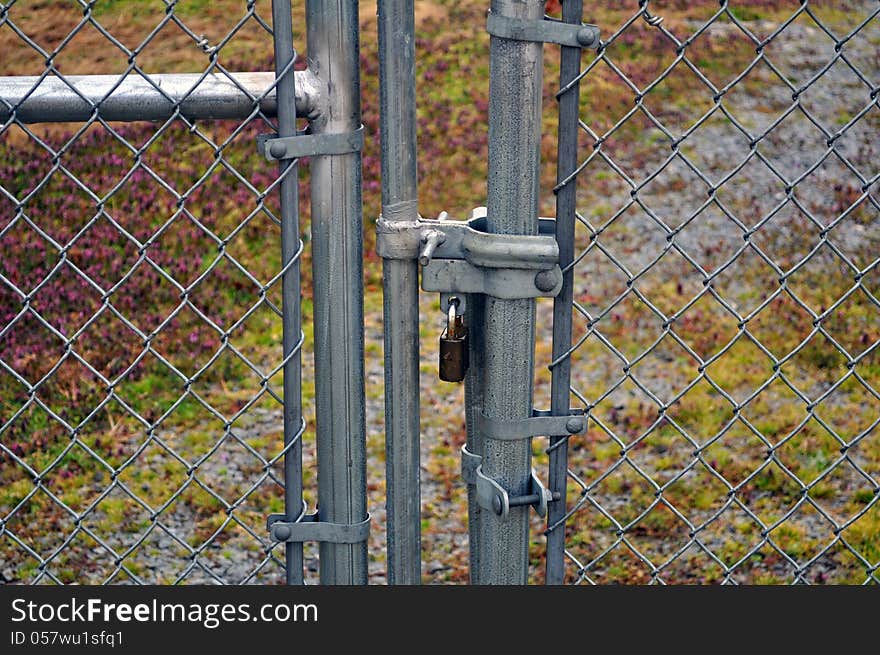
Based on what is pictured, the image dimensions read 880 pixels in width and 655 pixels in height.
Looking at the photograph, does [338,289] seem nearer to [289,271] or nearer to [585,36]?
[289,271]

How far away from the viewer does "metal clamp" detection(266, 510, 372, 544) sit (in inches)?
75.6

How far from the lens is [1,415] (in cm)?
491

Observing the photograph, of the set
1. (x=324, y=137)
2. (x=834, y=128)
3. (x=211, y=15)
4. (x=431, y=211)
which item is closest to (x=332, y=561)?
(x=324, y=137)

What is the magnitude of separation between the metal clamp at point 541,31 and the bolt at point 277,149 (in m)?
0.35

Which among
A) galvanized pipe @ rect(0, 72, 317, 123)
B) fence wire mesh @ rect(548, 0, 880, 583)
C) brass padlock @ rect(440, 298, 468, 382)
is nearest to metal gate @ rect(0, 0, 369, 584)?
galvanized pipe @ rect(0, 72, 317, 123)

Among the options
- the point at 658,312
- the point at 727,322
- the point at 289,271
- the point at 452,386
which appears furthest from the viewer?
the point at 727,322

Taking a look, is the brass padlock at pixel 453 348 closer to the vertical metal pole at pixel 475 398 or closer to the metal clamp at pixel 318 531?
the vertical metal pole at pixel 475 398

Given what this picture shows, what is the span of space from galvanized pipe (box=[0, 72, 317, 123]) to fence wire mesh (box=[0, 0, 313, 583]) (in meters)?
0.01

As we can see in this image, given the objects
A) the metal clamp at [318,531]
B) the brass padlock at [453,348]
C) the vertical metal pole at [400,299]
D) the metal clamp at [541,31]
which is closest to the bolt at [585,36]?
the metal clamp at [541,31]

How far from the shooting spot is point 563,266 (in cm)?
189

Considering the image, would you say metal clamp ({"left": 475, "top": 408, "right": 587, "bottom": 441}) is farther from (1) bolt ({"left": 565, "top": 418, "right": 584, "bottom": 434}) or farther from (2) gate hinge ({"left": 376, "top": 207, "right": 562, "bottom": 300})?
(2) gate hinge ({"left": 376, "top": 207, "right": 562, "bottom": 300})

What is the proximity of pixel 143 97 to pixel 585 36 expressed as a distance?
2.17 ft

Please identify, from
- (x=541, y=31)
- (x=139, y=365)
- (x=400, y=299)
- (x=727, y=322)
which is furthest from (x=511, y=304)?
(x=727, y=322)
